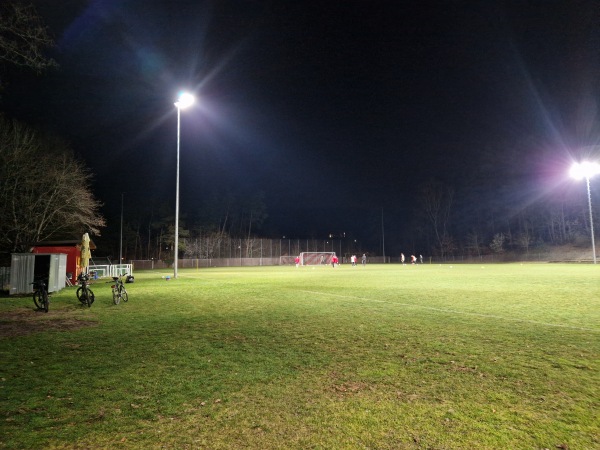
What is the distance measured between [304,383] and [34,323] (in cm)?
832

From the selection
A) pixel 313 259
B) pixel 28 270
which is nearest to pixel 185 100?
pixel 28 270

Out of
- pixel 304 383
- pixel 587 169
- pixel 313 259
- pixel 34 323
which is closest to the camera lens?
pixel 304 383

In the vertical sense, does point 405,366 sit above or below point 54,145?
below

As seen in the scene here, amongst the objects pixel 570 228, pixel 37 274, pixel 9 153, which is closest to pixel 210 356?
pixel 37 274

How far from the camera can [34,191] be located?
2975 centimetres

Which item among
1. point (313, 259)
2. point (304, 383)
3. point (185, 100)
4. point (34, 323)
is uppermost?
point (185, 100)

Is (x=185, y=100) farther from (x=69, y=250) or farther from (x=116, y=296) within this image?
(x=116, y=296)

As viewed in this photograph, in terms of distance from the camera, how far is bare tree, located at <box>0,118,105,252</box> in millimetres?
27109

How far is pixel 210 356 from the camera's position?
6449mm

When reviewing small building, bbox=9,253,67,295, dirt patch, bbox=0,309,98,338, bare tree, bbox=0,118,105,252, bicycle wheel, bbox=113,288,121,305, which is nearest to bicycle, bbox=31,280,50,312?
dirt patch, bbox=0,309,98,338

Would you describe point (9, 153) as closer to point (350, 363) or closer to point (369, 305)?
point (369, 305)

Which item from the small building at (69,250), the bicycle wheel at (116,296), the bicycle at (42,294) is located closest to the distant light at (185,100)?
the small building at (69,250)

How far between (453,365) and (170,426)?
427cm

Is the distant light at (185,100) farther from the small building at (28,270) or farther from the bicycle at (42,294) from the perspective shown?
the bicycle at (42,294)
